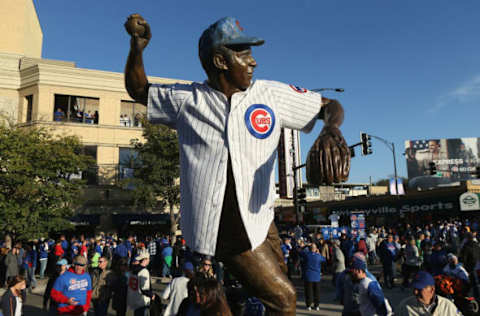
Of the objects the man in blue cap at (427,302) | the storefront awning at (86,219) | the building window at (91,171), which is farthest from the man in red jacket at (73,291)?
the building window at (91,171)

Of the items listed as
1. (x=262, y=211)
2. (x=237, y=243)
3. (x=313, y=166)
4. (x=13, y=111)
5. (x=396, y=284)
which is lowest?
(x=396, y=284)

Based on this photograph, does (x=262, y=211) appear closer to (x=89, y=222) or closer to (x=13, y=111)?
(x=89, y=222)

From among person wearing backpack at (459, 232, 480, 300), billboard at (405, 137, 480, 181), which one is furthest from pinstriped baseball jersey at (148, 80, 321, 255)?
billboard at (405, 137, 480, 181)

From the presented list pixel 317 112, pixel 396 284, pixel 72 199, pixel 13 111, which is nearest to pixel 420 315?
pixel 317 112

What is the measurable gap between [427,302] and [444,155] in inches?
2516

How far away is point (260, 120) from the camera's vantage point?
6.93 feet

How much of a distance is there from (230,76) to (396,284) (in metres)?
13.6

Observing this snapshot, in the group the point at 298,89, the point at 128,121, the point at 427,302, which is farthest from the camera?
the point at 128,121

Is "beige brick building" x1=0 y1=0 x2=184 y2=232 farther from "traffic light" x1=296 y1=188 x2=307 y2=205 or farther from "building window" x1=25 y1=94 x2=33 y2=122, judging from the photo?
"traffic light" x1=296 y1=188 x2=307 y2=205

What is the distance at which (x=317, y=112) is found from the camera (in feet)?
7.67

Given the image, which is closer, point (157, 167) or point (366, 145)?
point (366, 145)

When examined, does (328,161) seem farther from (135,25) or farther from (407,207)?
(407,207)

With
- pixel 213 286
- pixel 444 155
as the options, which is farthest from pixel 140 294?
pixel 444 155

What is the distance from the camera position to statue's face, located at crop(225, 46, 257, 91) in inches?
86.6
